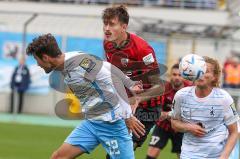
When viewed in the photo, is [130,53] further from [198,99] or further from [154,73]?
[198,99]

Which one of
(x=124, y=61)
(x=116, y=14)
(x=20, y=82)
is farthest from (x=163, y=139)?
(x=20, y=82)

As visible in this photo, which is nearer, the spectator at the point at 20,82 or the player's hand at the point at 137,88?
the player's hand at the point at 137,88

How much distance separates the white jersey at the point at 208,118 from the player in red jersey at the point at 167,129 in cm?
347

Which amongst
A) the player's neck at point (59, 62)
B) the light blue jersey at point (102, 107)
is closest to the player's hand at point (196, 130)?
the light blue jersey at point (102, 107)

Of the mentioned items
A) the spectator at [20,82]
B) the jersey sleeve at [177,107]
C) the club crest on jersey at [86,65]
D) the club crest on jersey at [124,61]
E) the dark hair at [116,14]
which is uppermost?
the dark hair at [116,14]

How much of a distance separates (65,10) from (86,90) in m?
20.0

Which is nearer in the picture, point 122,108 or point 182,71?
point 182,71

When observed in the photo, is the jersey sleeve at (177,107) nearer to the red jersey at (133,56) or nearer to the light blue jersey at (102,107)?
the light blue jersey at (102,107)

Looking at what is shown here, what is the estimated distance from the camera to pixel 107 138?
7.64 meters

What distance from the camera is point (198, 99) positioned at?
285 inches

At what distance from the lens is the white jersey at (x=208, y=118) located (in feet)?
23.5

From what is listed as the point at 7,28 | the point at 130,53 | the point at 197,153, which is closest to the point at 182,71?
the point at 197,153

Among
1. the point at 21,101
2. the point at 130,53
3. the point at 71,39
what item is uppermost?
the point at 130,53

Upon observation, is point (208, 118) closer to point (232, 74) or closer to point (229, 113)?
point (229, 113)
